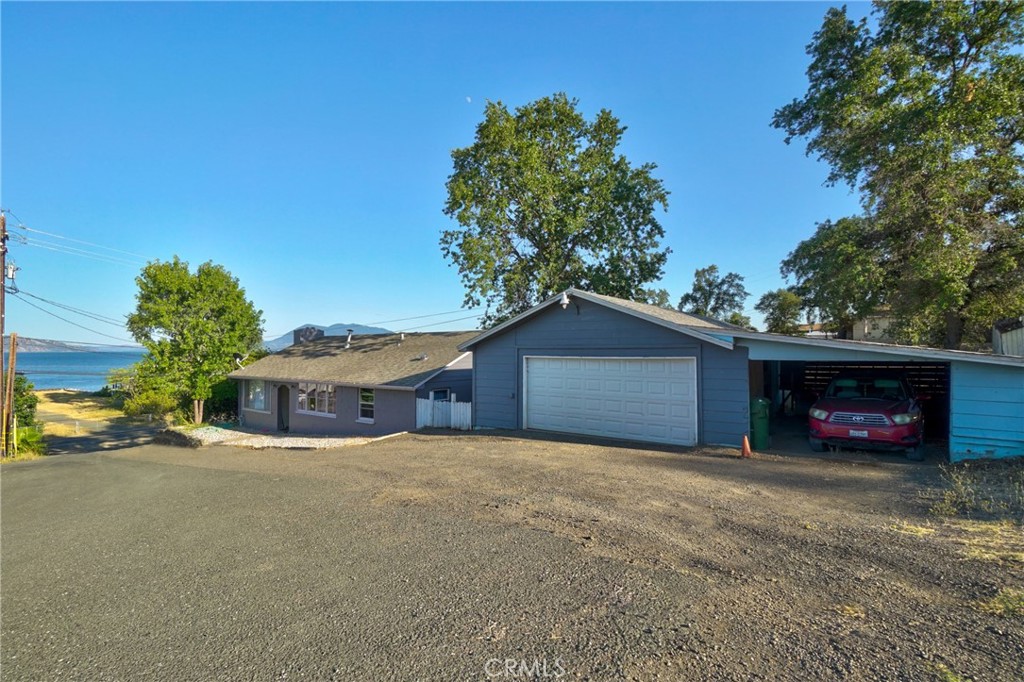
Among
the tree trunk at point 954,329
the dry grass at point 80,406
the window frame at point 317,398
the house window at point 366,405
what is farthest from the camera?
the dry grass at point 80,406

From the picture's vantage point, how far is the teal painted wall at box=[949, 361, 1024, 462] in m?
8.78

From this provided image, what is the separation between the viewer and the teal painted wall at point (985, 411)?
28.8ft

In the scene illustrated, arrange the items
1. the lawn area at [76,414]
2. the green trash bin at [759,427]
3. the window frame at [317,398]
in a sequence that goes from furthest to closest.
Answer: the lawn area at [76,414], the window frame at [317,398], the green trash bin at [759,427]

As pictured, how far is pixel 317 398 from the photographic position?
23781mm

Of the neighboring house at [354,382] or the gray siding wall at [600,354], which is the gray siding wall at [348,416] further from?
the gray siding wall at [600,354]

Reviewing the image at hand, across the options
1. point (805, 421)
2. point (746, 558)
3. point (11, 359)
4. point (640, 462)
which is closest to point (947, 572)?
point (746, 558)

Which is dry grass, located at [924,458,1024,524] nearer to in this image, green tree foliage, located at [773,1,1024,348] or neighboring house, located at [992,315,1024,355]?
neighboring house, located at [992,315,1024,355]

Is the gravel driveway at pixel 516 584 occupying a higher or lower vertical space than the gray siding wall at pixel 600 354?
lower

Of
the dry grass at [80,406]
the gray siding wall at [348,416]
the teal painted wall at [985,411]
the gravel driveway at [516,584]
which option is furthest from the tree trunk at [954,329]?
the dry grass at [80,406]

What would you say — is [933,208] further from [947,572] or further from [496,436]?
[947,572]

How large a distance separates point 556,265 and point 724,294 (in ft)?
79.7

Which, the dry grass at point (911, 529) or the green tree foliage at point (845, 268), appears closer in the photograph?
the dry grass at point (911, 529)

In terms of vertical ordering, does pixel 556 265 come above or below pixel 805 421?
above

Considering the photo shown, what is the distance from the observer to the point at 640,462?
978 centimetres
